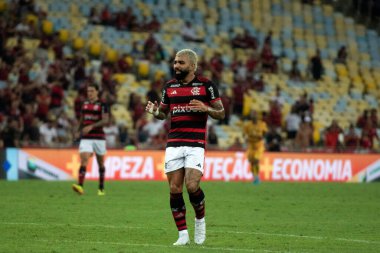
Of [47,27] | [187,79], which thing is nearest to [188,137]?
[187,79]

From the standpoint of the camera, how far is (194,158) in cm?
1222

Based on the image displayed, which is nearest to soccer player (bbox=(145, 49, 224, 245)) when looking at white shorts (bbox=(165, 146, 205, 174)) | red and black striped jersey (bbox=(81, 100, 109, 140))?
white shorts (bbox=(165, 146, 205, 174))

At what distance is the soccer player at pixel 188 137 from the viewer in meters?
12.2

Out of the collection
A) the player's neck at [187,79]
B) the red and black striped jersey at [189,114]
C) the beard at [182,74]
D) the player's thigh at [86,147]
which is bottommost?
the player's thigh at [86,147]

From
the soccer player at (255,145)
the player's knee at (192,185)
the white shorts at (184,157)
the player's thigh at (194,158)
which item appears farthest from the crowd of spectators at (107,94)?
the player's knee at (192,185)

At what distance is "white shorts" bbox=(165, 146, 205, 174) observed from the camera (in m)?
12.2

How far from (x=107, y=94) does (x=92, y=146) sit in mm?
10134

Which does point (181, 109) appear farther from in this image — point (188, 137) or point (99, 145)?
point (99, 145)

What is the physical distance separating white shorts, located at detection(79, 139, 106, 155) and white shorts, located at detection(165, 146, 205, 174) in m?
10.5

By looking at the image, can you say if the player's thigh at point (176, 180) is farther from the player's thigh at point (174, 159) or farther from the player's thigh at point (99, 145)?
the player's thigh at point (99, 145)

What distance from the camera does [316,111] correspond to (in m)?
39.2

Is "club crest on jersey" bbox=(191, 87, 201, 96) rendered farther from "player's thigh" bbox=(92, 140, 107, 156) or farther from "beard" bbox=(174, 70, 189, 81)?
"player's thigh" bbox=(92, 140, 107, 156)

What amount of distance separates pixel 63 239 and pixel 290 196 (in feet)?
38.8

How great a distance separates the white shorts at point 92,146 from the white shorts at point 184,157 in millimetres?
10512
